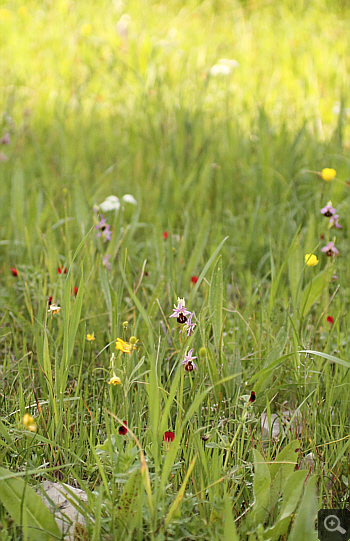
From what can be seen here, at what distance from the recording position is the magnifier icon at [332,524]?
3.25 feet

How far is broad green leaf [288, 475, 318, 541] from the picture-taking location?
2.97 ft

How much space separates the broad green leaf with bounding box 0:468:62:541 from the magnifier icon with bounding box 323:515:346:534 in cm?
50

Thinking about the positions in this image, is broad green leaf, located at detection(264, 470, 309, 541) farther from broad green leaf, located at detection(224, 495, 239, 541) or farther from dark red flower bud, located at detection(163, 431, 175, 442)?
dark red flower bud, located at detection(163, 431, 175, 442)

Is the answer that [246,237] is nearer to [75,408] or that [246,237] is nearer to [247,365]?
[247,365]

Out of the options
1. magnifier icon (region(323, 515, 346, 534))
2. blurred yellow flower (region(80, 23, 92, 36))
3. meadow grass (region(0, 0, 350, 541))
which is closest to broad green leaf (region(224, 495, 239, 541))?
meadow grass (region(0, 0, 350, 541))

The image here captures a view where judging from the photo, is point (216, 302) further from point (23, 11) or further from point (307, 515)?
point (23, 11)

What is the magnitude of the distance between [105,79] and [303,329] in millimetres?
3322

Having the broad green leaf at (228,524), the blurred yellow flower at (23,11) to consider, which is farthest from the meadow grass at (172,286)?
the blurred yellow flower at (23,11)

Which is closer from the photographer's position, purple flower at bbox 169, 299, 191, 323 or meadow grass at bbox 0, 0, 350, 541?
meadow grass at bbox 0, 0, 350, 541

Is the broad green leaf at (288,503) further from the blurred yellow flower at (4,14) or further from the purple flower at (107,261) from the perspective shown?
the blurred yellow flower at (4,14)

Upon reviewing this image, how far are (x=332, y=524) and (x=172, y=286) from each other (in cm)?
94

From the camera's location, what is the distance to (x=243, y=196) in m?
2.60

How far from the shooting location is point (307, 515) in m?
0.91

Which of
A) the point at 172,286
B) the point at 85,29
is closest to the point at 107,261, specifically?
the point at 172,286
